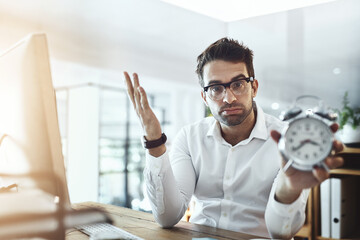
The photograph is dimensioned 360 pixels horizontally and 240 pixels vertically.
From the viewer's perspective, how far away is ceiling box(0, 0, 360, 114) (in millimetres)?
3463

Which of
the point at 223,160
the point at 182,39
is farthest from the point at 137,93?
the point at 182,39

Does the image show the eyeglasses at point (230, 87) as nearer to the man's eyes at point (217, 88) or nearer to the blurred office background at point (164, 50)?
the man's eyes at point (217, 88)

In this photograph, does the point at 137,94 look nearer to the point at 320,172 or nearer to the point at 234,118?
the point at 234,118

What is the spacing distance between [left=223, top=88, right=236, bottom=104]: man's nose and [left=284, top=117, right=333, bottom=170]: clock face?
2.17 feet

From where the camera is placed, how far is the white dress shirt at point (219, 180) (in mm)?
1466

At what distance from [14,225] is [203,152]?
44.1 inches

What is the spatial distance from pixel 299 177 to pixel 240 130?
2.38 feet

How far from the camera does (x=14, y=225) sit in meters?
0.76

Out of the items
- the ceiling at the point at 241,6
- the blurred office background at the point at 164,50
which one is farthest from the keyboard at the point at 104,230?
the ceiling at the point at 241,6

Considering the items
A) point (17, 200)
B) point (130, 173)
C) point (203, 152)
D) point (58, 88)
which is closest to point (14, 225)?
point (17, 200)

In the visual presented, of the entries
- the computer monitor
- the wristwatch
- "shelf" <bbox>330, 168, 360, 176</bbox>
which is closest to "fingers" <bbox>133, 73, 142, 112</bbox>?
the wristwatch

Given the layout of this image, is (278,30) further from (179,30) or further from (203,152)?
(203,152)

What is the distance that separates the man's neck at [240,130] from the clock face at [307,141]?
30.7 inches

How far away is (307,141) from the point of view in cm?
94
